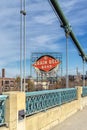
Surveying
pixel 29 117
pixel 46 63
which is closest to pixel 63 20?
pixel 46 63

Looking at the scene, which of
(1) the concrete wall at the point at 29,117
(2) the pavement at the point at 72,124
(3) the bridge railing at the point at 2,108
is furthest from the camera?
(2) the pavement at the point at 72,124

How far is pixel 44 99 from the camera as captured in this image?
1109cm

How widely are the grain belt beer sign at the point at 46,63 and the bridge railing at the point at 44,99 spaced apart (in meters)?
6.35

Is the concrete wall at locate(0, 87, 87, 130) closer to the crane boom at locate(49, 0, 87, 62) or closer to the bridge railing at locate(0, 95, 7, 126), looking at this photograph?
the bridge railing at locate(0, 95, 7, 126)

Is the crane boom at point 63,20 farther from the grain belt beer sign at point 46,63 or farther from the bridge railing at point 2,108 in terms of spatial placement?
the bridge railing at point 2,108

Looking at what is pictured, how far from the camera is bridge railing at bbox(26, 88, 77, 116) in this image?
377 inches

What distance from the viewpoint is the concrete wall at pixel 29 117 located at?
7920 mm

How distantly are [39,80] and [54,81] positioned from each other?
1.64 metres

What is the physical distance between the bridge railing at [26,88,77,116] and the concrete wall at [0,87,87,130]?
17 centimetres

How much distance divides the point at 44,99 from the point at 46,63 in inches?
490

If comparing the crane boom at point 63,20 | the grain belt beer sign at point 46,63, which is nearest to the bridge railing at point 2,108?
the crane boom at point 63,20

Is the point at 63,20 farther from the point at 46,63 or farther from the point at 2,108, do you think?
the point at 2,108

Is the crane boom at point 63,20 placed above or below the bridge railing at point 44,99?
above

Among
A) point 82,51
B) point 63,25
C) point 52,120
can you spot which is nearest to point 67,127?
point 52,120
